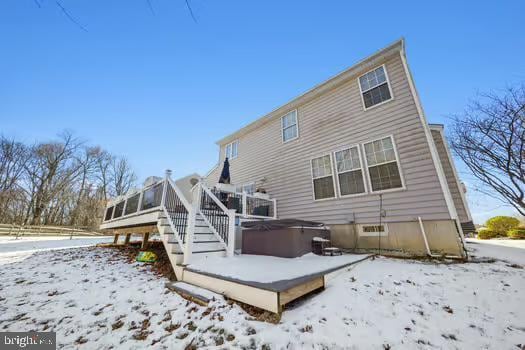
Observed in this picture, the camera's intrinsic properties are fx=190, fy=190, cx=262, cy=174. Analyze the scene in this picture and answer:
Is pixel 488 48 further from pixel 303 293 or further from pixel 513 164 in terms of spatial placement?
pixel 303 293

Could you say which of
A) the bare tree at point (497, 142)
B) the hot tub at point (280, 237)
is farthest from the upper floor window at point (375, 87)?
the bare tree at point (497, 142)

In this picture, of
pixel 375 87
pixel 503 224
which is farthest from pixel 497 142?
pixel 503 224

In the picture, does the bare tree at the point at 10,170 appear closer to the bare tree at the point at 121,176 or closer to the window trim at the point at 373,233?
the bare tree at the point at 121,176

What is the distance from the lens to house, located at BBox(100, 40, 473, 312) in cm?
385

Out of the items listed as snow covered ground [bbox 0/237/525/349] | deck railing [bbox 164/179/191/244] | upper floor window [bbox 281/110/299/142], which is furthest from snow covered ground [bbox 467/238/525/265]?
deck railing [bbox 164/179/191/244]

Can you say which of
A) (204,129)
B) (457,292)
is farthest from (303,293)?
(204,129)

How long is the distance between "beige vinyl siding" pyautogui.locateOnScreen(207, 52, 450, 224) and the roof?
0.58 feet

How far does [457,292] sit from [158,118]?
16992 millimetres

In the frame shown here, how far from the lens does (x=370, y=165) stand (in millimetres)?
6301

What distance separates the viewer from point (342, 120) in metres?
7.27

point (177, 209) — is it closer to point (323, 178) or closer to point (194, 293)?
point (194, 293)

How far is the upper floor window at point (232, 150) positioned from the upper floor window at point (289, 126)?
333 cm

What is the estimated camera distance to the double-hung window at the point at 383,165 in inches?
229

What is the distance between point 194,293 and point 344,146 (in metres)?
6.41
